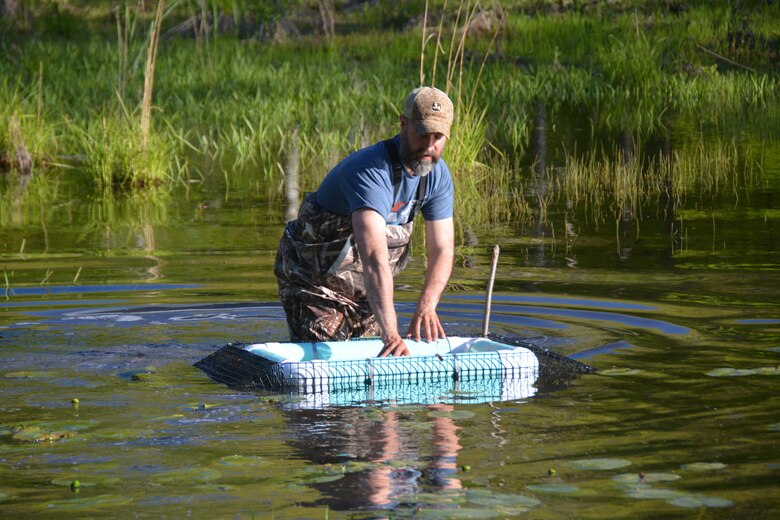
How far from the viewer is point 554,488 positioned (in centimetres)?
470

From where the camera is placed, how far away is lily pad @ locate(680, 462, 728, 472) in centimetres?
494

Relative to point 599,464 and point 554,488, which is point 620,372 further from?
point 554,488

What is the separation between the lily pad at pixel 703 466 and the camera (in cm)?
494

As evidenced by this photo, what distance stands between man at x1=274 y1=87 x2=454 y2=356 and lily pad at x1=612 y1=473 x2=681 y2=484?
1.61 metres

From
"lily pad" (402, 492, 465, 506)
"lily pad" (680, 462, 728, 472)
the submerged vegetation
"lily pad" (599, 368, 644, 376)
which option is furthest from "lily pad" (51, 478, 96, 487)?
the submerged vegetation

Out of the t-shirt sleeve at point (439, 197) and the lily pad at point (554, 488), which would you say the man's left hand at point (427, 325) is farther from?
the lily pad at point (554, 488)

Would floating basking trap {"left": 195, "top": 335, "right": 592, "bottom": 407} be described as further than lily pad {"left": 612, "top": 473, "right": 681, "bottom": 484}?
Yes

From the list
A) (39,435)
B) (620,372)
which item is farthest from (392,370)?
(39,435)

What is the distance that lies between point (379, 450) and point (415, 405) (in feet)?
2.60

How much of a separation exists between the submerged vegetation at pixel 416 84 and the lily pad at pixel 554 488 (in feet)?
16.9

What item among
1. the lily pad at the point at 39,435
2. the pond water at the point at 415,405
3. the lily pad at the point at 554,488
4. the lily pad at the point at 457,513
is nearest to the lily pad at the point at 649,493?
the pond water at the point at 415,405

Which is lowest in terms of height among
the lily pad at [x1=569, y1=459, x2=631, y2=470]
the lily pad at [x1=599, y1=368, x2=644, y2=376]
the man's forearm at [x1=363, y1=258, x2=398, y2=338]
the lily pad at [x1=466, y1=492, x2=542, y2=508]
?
the lily pad at [x1=466, y1=492, x2=542, y2=508]

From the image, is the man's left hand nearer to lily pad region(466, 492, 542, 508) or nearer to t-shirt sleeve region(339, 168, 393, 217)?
t-shirt sleeve region(339, 168, 393, 217)

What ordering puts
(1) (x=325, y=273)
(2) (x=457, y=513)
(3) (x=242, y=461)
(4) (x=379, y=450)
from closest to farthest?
(2) (x=457, y=513)
(3) (x=242, y=461)
(4) (x=379, y=450)
(1) (x=325, y=273)
